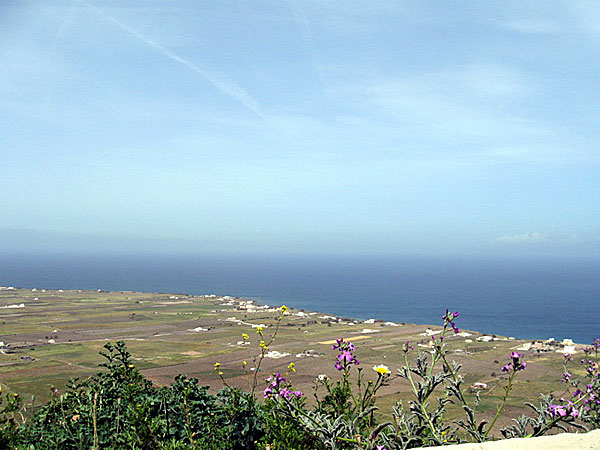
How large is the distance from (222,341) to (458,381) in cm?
6347

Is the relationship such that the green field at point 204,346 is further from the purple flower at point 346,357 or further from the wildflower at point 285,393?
the purple flower at point 346,357

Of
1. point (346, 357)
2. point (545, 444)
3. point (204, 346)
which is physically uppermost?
point (346, 357)

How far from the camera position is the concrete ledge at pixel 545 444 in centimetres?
295

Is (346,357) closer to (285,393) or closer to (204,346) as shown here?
(285,393)

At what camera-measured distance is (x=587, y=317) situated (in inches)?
4545

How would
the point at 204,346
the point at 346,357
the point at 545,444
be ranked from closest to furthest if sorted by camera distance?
the point at 545,444 < the point at 346,357 < the point at 204,346

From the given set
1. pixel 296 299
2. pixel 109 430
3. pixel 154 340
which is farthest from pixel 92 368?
pixel 296 299

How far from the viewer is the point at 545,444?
3.03m

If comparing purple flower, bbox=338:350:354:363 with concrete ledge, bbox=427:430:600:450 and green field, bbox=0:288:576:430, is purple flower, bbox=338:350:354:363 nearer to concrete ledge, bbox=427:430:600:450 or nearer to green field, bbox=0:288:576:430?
concrete ledge, bbox=427:430:600:450

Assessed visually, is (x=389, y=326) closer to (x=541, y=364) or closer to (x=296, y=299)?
(x=541, y=364)

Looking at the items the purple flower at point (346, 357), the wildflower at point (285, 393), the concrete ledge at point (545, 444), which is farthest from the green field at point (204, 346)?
the concrete ledge at point (545, 444)

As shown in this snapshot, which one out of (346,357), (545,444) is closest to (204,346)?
(346,357)

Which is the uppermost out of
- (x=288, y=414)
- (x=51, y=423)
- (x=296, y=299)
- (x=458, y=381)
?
(x=458, y=381)

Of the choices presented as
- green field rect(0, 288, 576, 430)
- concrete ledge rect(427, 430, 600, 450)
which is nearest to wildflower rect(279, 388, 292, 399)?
concrete ledge rect(427, 430, 600, 450)
